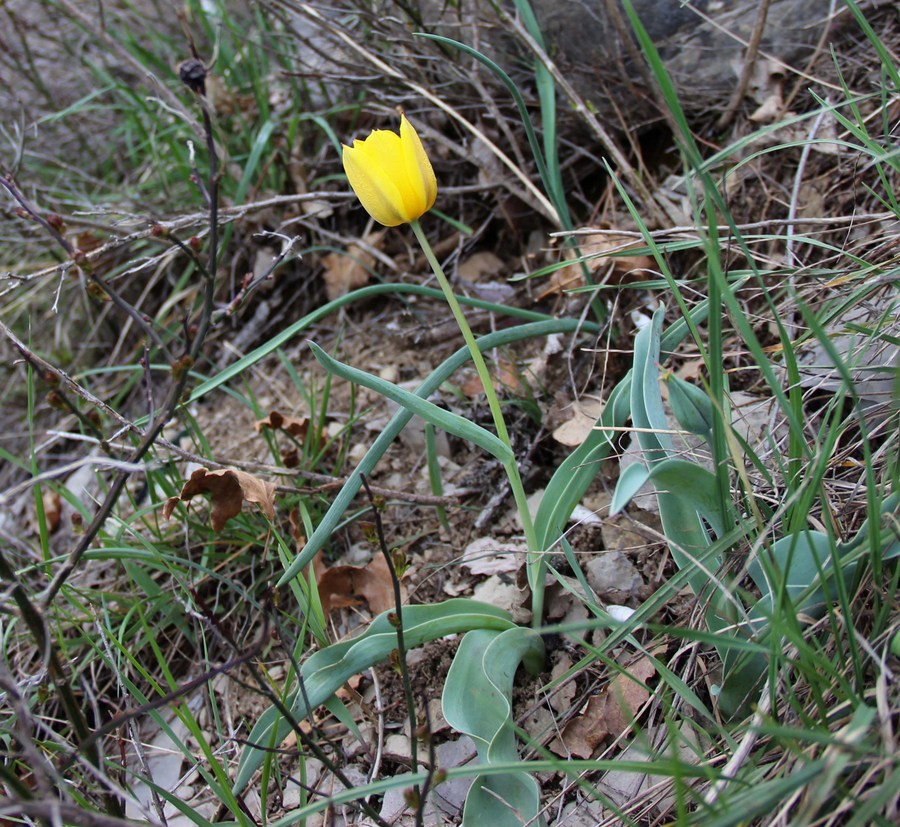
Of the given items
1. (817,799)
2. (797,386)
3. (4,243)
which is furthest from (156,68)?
(817,799)

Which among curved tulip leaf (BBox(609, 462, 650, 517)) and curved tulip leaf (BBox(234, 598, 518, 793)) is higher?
curved tulip leaf (BBox(609, 462, 650, 517))

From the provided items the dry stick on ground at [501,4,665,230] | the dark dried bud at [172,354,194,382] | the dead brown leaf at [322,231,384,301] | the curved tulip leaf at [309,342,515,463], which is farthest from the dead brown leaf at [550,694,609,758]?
the dead brown leaf at [322,231,384,301]

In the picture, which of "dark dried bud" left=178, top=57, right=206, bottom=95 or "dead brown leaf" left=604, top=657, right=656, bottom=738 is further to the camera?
"dead brown leaf" left=604, top=657, right=656, bottom=738

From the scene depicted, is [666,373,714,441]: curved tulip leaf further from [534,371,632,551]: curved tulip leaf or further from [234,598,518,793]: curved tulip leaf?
[234,598,518,793]: curved tulip leaf

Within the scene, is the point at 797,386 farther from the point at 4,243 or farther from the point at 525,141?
the point at 4,243

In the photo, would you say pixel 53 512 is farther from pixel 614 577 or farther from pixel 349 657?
pixel 614 577

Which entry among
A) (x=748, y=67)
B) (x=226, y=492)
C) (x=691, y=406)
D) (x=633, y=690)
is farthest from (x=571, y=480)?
(x=748, y=67)
